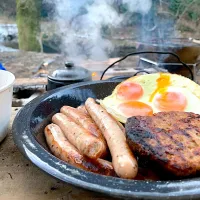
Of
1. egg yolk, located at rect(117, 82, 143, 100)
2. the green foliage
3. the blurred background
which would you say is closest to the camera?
egg yolk, located at rect(117, 82, 143, 100)

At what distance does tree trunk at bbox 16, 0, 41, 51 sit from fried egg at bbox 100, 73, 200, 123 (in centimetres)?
728

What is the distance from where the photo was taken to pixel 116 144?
1.17 metres

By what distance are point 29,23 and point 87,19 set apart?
1.86 m

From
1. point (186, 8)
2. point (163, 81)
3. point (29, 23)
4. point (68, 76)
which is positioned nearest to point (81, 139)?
point (163, 81)

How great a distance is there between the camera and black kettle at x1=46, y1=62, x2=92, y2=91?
7.50 ft

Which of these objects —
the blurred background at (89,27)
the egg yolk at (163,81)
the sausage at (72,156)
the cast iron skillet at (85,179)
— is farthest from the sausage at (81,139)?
the blurred background at (89,27)

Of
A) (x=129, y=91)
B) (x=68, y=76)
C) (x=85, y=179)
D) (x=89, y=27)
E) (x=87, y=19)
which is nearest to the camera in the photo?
(x=85, y=179)

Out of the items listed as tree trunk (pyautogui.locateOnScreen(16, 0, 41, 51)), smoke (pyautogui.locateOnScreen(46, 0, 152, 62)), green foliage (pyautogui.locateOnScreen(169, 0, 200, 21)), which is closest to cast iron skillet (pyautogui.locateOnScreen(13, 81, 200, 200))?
smoke (pyautogui.locateOnScreen(46, 0, 152, 62))

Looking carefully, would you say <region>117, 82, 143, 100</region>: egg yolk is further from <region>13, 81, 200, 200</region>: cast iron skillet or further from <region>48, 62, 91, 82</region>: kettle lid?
<region>48, 62, 91, 82</region>: kettle lid

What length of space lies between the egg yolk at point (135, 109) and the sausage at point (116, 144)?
0.44 ft

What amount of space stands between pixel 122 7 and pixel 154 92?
8034 millimetres

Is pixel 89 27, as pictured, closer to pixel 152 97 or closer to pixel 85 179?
pixel 152 97

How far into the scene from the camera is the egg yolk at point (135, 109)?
1.50 m

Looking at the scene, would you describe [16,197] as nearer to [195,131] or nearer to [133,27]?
[195,131]
